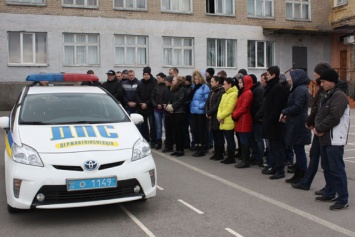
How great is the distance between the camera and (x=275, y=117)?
25.0 feet

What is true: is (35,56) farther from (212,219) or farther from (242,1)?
(212,219)

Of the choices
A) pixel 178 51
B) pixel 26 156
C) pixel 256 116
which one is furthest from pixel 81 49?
pixel 26 156

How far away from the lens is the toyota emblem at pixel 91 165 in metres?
5.09

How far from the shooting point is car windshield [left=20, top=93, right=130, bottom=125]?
6.19m

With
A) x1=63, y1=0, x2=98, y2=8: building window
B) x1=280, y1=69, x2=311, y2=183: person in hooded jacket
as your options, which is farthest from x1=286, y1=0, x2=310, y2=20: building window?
x1=280, y1=69, x2=311, y2=183: person in hooded jacket

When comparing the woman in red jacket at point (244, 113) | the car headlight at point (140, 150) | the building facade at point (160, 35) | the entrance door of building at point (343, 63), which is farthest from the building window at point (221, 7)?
the car headlight at point (140, 150)

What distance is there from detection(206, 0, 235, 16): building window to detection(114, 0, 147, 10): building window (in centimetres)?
414

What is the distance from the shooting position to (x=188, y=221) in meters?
5.27

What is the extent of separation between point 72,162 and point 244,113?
4375 mm

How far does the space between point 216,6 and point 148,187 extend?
75.2 feet

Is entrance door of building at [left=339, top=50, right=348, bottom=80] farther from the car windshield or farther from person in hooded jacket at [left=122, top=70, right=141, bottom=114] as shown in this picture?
the car windshield

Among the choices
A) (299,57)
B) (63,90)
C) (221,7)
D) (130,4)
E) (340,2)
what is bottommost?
(63,90)

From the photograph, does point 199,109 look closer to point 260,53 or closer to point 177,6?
point 177,6

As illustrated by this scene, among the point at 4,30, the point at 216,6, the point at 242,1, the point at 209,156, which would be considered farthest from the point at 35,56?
the point at 209,156
